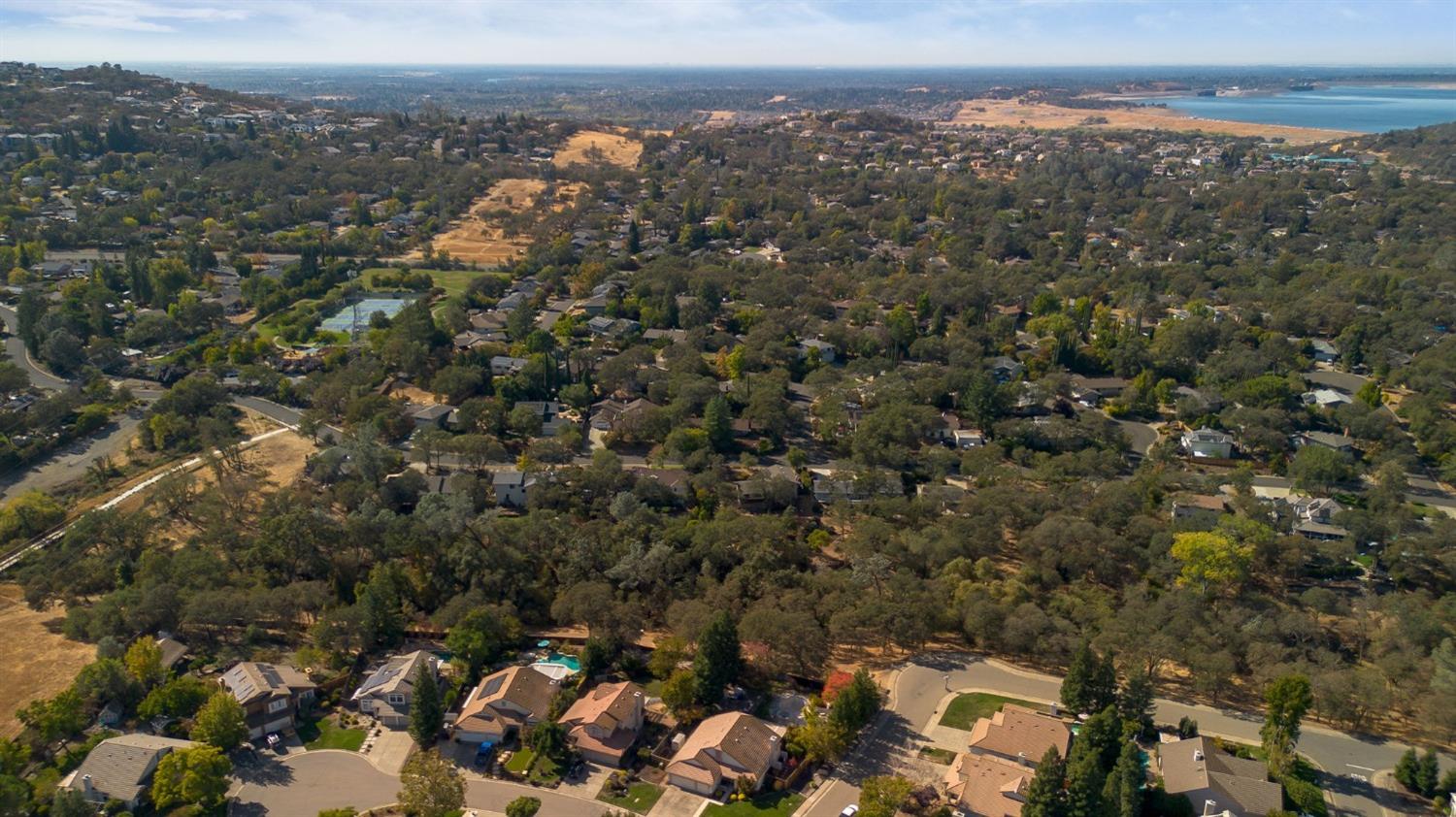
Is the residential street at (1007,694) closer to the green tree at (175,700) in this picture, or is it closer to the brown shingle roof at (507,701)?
the brown shingle roof at (507,701)

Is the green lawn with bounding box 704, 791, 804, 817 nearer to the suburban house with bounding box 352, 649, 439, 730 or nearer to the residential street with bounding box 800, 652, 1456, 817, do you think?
the residential street with bounding box 800, 652, 1456, 817

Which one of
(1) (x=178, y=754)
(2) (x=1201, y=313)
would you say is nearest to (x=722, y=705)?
(1) (x=178, y=754)

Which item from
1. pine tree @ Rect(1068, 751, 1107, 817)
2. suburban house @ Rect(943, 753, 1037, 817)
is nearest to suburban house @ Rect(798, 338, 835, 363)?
suburban house @ Rect(943, 753, 1037, 817)

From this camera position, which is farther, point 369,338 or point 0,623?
point 369,338

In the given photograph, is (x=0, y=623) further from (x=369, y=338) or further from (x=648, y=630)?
(x=369, y=338)

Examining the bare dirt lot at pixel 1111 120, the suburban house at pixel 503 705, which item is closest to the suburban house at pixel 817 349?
the suburban house at pixel 503 705

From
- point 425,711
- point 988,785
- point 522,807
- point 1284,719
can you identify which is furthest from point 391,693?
point 1284,719

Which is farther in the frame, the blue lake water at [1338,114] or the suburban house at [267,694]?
the blue lake water at [1338,114]
